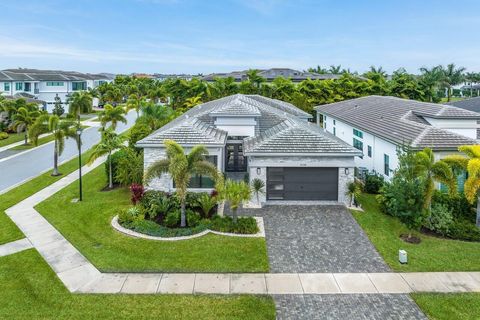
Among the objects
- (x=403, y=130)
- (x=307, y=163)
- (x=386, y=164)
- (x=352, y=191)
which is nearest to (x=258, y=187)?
(x=307, y=163)

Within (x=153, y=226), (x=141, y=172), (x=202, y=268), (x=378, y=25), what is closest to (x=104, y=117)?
(x=141, y=172)

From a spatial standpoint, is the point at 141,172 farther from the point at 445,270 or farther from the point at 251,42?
the point at 251,42

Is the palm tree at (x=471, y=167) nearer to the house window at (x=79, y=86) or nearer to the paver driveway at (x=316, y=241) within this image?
the paver driveway at (x=316, y=241)

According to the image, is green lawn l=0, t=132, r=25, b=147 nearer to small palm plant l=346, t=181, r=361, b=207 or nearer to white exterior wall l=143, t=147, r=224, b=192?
white exterior wall l=143, t=147, r=224, b=192

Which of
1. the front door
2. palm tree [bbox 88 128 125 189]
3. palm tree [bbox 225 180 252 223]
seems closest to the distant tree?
palm tree [bbox 88 128 125 189]

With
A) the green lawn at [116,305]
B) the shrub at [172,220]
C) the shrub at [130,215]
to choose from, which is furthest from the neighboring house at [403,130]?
the shrub at [130,215]

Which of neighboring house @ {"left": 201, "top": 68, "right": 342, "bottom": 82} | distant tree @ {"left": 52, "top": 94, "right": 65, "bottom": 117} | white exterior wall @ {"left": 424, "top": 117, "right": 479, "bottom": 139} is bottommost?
white exterior wall @ {"left": 424, "top": 117, "right": 479, "bottom": 139}
